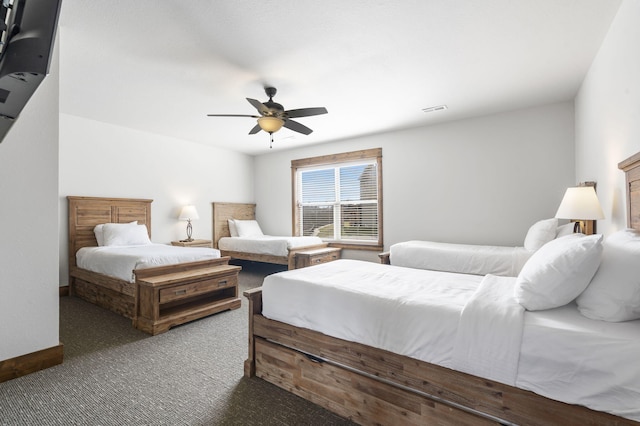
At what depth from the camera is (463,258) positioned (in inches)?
142

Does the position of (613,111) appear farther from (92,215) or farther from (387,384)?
(92,215)

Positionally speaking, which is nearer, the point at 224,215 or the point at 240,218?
the point at 224,215

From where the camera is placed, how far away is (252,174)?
282 inches

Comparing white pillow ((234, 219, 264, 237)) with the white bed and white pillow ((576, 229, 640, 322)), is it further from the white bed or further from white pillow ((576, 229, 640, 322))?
white pillow ((576, 229, 640, 322))

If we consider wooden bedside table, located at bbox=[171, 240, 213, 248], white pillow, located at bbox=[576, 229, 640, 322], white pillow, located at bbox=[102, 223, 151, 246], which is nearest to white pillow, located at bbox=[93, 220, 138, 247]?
white pillow, located at bbox=[102, 223, 151, 246]

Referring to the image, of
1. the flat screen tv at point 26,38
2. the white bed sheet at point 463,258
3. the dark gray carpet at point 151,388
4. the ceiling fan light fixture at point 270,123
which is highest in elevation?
the ceiling fan light fixture at point 270,123

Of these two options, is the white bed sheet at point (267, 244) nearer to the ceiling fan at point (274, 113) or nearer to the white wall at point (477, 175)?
the white wall at point (477, 175)

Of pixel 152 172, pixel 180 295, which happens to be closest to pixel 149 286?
pixel 180 295

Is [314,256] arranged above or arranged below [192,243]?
below

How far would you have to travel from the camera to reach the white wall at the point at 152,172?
14.0 ft

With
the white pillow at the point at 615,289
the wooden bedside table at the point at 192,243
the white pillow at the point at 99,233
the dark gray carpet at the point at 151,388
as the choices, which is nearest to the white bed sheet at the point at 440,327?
the white pillow at the point at 615,289

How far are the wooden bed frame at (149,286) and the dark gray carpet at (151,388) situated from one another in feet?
0.84

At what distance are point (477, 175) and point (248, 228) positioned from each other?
4435 mm

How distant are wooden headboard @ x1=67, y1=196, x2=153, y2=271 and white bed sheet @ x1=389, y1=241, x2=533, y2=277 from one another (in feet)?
13.8
